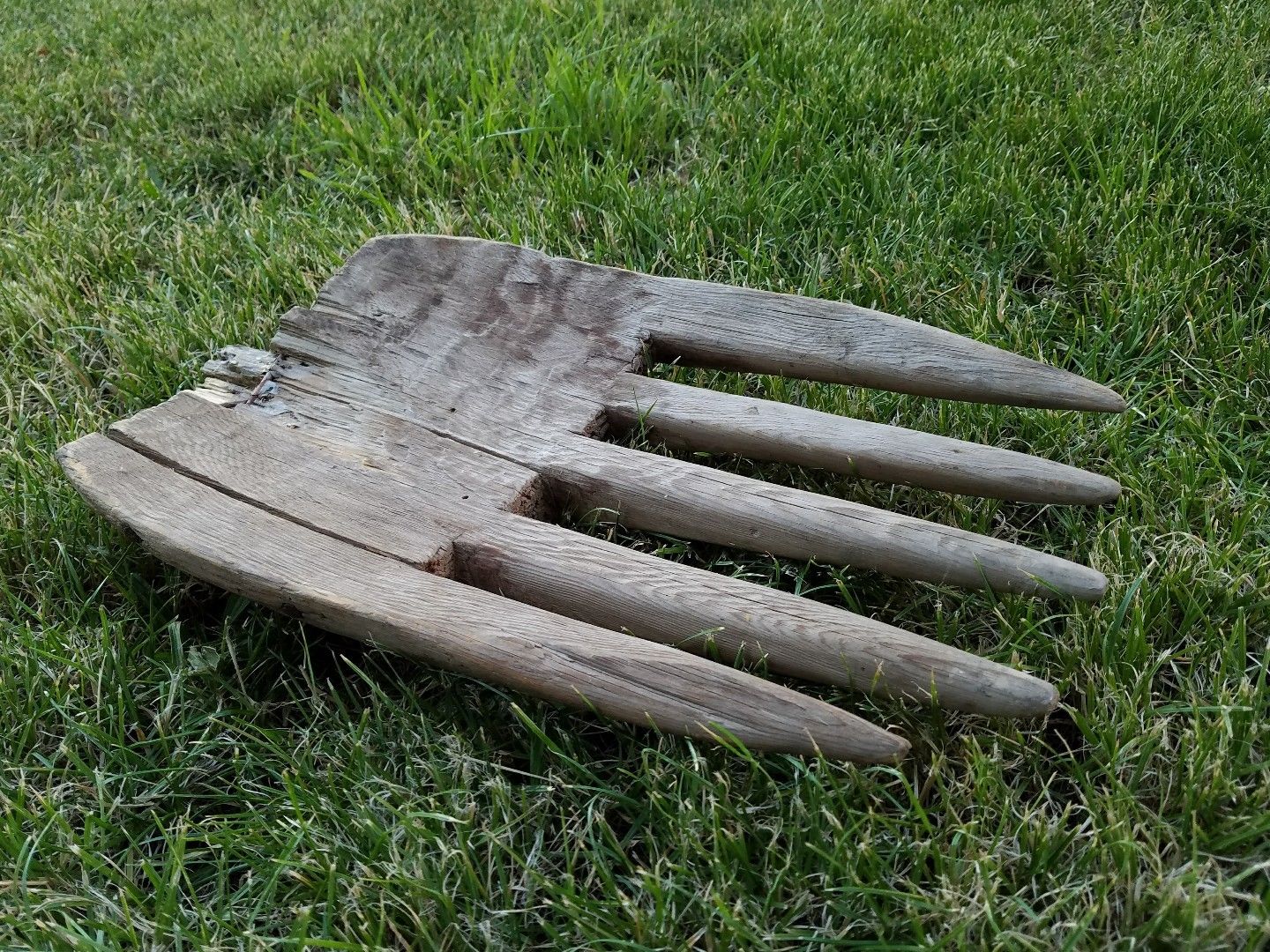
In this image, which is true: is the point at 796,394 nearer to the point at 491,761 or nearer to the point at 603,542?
the point at 603,542

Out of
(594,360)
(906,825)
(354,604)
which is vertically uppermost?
(594,360)

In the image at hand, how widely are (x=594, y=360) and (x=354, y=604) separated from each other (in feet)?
2.42

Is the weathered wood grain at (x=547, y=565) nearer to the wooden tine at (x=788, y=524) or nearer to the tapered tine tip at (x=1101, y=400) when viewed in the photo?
the wooden tine at (x=788, y=524)

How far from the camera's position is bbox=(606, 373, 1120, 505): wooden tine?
1560mm

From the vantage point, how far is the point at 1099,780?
1342 millimetres

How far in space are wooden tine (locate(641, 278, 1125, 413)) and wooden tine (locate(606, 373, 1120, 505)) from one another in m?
0.09

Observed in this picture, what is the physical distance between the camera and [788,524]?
159cm

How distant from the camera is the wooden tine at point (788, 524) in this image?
1.46 meters

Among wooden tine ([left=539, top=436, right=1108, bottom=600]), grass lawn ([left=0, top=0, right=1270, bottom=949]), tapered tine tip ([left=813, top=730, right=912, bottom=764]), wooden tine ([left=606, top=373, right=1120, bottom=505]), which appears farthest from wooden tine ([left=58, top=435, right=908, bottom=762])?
wooden tine ([left=606, top=373, right=1120, bottom=505])

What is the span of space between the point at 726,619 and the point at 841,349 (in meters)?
0.62

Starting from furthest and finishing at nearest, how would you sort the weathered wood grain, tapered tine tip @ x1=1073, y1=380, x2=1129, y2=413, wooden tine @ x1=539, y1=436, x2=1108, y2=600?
tapered tine tip @ x1=1073, y1=380, x2=1129, y2=413 < wooden tine @ x1=539, y1=436, x2=1108, y2=600 < the weathered wood grain

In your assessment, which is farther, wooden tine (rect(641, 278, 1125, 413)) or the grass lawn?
wooden tine (rect(641, 278, 1125, 413))

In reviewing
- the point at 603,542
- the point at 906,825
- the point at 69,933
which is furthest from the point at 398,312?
the point at 906,825

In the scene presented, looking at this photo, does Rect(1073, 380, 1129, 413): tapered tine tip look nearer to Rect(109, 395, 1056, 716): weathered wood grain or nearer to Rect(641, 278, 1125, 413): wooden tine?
Rect(641, 278, 1125, 413): wooden tine
